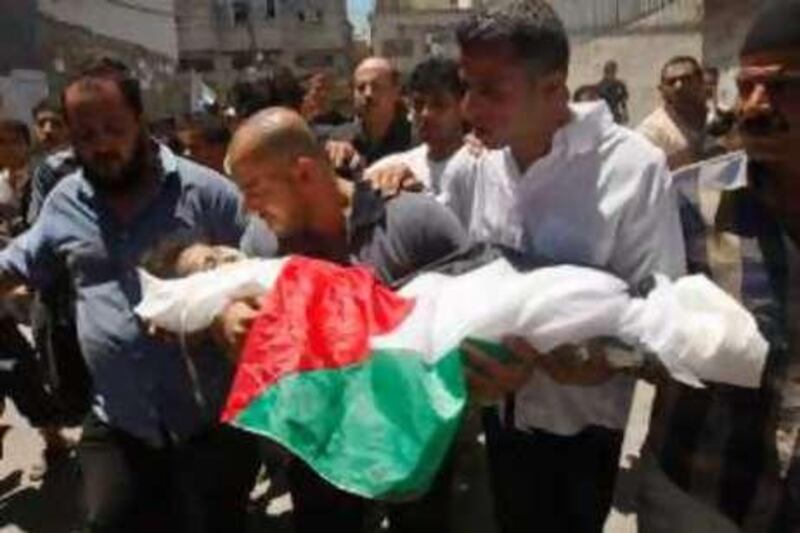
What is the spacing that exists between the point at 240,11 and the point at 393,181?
52762 mm

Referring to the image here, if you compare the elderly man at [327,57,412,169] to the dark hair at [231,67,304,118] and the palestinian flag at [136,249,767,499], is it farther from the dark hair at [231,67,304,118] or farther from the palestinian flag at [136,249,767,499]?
the palestinian flag at [136,249,767,499]

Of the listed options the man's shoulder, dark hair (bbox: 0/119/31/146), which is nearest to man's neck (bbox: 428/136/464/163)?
the man's shoulder

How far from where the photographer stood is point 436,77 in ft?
15.2

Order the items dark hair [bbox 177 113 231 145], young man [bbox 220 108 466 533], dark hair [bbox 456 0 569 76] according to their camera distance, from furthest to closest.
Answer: dark hair [bbox 177 113 231 145] < young man [bbox 220 108 466 533] < dark hair [bbox 456 0 569 76]

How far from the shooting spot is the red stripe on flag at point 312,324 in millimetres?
2430

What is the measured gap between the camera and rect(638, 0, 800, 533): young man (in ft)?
6.91

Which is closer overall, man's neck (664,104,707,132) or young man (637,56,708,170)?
young man (637,56,708,170)

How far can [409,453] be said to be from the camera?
7.44 feet

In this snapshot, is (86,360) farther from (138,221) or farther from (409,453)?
(409,453)

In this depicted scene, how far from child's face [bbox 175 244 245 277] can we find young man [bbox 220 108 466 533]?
13cm

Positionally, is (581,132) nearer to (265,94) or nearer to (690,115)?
(690,115)

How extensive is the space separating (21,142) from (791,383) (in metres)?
5.84

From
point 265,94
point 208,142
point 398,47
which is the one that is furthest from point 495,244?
point 398,47

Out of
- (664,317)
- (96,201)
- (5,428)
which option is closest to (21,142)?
(5,428)
